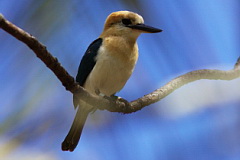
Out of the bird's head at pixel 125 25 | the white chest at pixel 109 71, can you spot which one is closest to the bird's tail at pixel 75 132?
the white chest at pixel 109 71

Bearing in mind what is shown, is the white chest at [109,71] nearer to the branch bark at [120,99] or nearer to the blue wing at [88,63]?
the blue wing at [88,63]

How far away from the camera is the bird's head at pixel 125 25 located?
10.2 feet

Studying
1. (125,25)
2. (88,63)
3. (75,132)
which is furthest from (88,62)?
(75,132)

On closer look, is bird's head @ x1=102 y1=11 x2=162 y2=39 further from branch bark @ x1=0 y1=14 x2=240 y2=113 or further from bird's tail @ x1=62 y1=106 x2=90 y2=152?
bird's tail @ x1=62 y1=106 x2=90 y2=152

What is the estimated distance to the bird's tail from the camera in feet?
10.5

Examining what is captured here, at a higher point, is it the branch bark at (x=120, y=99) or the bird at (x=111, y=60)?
the bird at (x=111, y=60)

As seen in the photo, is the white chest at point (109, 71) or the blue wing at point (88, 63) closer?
the white chest at point (109, 71)

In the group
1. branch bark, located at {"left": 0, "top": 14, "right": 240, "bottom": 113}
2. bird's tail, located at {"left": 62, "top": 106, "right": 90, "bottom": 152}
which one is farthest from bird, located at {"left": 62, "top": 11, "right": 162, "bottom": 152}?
branch bark, located at {"left": 0, "top": 14, "right": 240, "bottom": 113}

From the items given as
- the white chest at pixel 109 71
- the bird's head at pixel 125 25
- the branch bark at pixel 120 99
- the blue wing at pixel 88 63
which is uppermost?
the bird's head at pixel 125 25

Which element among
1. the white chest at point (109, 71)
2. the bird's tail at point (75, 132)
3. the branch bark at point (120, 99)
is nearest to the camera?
the branch bark at point (120, 99)

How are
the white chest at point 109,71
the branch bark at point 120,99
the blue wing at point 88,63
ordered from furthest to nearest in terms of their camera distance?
1. the blue wing at point 88,63
2. the white chest at point 109,71
3. the branch bark at point 120,99

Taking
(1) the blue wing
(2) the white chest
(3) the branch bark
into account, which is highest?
(1) the blue wing

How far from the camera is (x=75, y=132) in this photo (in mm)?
3348

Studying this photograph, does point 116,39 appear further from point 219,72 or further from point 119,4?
point 119,4
